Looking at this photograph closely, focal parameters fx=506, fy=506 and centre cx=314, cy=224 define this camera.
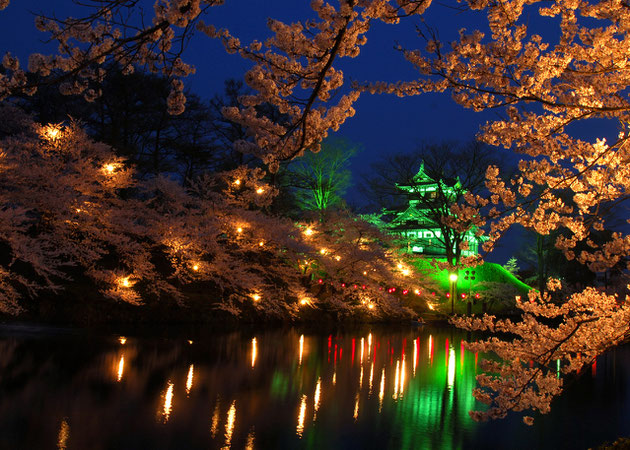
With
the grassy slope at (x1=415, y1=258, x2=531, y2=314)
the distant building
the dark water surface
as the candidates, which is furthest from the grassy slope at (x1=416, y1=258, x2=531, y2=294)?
the dark water surface

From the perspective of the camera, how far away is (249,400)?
7543 mm

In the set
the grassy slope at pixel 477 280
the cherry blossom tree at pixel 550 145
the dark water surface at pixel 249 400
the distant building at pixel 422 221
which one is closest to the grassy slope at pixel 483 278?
the grassy slope at pixel 477 280

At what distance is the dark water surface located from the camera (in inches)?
228

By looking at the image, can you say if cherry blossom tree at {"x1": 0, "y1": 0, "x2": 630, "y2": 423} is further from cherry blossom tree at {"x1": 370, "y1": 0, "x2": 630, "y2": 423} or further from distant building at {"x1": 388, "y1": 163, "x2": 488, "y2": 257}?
distant building at {"x1": 388, "y1": 163, "x2": 488, "y2": 257}

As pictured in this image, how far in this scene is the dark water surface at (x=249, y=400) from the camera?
5.79 m

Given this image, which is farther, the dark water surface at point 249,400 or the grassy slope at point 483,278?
the grassy slope at point 483,278

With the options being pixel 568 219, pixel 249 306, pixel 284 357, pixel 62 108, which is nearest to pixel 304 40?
pixel 568 219

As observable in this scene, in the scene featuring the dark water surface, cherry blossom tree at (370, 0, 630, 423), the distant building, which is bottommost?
the dark water surface

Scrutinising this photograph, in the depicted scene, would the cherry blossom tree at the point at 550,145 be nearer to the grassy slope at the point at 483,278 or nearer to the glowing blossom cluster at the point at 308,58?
the glowing blossom cluster at the point at 308,58

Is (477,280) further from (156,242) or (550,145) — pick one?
(550,145)

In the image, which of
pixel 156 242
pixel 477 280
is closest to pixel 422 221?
pixel 477 280

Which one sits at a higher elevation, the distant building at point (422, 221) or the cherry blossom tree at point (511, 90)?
the distant building at point (422, 221)

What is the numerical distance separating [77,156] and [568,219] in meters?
16.7

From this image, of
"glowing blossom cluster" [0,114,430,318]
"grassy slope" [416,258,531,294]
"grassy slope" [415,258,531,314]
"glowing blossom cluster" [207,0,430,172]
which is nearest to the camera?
"glowing blossom cluster" [207,0,430,172]
